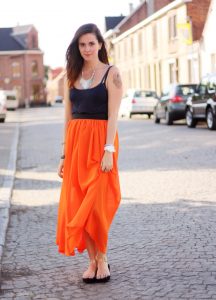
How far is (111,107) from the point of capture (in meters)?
4.81

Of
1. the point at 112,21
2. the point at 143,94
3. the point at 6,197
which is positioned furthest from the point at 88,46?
the point at 112,21

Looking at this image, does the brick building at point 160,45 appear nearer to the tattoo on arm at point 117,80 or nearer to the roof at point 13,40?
the tattoo on arm at point 117,80

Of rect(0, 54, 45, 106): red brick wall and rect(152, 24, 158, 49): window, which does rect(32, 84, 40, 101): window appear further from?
rect(152, 24, 158, 49): window

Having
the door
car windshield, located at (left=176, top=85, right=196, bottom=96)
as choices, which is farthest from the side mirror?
car windshield, located at (left=176, top=85, right=196, bottom=96)

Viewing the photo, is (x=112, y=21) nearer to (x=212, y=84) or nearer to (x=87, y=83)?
(x=212, y=84)

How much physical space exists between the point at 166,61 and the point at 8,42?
178 ft

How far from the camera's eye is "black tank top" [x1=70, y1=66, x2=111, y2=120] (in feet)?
15.8

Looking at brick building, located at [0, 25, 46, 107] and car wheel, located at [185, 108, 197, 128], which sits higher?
brick building, located at [0, 25, 46, 107]

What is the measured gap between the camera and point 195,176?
10664mm

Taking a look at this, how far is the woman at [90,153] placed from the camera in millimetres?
4805

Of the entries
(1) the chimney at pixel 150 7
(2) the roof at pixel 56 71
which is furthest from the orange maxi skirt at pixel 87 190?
(2) the roof at pixel 56 71

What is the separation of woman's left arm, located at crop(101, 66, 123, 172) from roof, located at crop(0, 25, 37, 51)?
93345 millimetres

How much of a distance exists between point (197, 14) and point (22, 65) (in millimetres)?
57957

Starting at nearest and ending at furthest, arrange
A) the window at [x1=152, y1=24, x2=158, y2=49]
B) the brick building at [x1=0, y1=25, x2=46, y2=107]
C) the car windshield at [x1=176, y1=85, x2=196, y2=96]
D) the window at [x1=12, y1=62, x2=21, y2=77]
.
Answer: the car windshield at [x1=176, y1=85, x2=196, y2=96], the window at [x1=152, y1=24, x2=158, y2=49], the brick building at [x1=0, y1=25, x2=46, y2=107], the window at [x1=12, y1=62, x2=21, y2=77]
